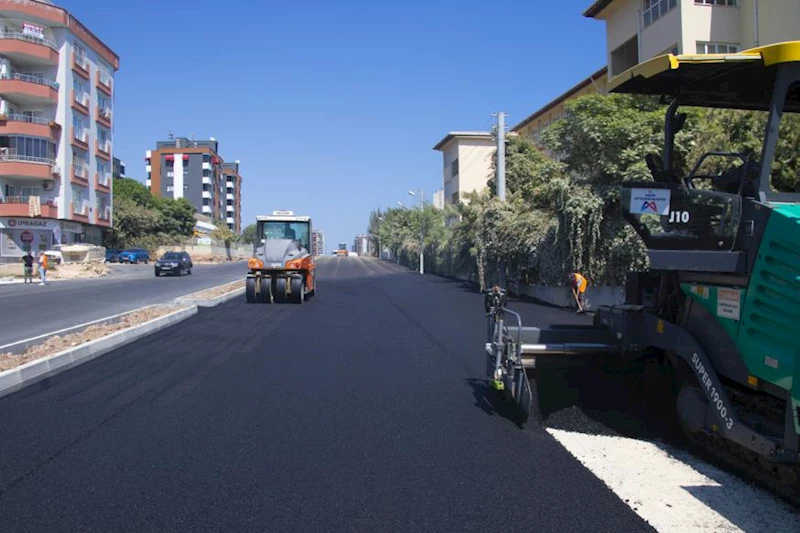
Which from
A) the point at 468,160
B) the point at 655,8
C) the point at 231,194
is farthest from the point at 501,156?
the point at 231,194

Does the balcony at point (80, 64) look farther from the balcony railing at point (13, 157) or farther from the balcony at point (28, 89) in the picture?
the balcony railing at point (13, 157)

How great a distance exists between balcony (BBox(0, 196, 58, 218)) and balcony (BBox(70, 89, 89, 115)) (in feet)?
27.6

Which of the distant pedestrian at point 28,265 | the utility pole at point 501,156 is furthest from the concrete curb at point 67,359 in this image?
the distant pedestrian at point 28,265

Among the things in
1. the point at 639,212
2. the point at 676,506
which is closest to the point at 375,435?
the point at 676,506

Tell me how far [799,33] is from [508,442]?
71.1 ft

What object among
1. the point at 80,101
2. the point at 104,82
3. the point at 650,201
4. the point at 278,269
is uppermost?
the point at 104,82

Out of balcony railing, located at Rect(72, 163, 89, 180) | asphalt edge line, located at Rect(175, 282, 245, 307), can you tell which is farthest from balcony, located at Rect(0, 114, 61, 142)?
asphalt edge line, located at Rect(175, 282, 245, 307)

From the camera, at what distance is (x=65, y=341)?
11.4 m

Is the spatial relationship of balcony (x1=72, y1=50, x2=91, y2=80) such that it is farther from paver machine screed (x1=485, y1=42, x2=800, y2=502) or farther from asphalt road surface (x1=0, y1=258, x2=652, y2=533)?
paver machine screed (x1=485, y1=42, x2=800, y2=502)

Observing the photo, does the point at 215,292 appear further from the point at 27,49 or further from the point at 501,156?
the point at 27,49

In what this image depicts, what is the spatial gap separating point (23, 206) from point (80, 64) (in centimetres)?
1366

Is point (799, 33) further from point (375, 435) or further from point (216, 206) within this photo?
point (216, 206)

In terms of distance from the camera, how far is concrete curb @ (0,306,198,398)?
8273 mm

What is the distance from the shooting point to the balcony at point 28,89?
5097cm
